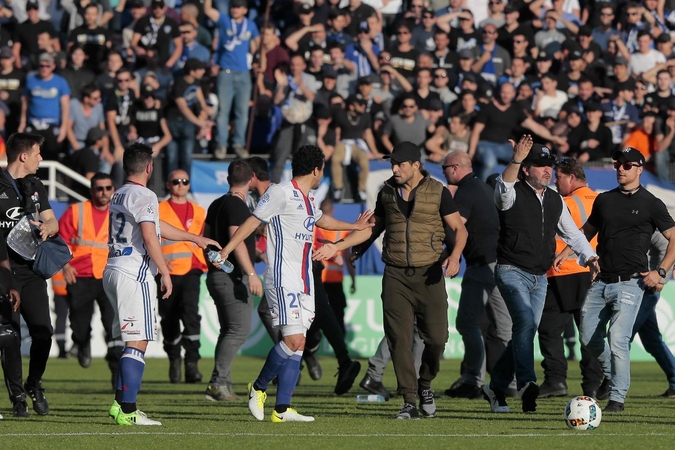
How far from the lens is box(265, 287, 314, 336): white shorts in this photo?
1021cm

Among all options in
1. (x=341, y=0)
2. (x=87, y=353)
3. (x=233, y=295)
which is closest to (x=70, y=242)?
(x=87, y=353)

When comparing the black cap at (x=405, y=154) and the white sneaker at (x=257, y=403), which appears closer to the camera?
the white sneaker at (x=257, y=403)

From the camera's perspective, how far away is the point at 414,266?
1088 centimetres

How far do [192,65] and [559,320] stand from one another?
1060 centimetres

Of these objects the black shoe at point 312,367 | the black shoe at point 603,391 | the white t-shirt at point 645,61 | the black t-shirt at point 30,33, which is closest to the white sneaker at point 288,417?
the black shoe at point 603,391

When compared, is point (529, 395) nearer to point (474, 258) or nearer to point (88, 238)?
point (474, 258)

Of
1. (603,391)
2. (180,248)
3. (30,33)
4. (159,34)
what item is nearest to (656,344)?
(603,391)

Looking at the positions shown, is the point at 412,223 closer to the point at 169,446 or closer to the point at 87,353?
the point at 169,446

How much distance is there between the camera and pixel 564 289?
42.9 ft

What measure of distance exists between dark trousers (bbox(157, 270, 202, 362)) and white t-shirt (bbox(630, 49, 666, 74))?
13.2m

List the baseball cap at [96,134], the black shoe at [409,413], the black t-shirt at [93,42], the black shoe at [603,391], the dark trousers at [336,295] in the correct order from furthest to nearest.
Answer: the black t-shirt at [93,42] → the baseball cap at [96,134] → the dark trousers at [336,295] → the black shoe at [603,391] → the black shoe at [409,413]

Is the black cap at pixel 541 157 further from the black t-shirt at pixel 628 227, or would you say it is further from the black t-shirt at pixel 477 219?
the black t-shirt at pixel 477 219

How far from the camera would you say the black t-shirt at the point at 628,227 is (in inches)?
437

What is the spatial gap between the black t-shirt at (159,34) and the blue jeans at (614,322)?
13.3 metres
